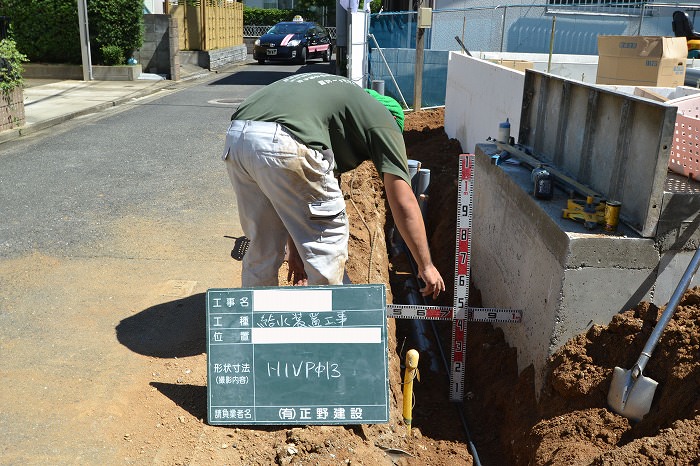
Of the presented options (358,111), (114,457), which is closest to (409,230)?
(358,111)

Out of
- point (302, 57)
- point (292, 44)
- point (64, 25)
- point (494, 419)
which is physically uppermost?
point (64, 25)

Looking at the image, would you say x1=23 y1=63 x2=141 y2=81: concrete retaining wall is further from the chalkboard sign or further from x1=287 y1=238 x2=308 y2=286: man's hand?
the chalkboard sign

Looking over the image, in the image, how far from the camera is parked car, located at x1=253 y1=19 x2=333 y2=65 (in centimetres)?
2853

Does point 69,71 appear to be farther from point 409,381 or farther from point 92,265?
point 409,381

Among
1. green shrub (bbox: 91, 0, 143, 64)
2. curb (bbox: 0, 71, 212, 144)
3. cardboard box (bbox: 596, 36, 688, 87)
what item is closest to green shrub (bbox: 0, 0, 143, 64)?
green shrub (bbox: 91, 0, 143, 64)

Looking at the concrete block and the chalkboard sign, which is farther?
the concrete block

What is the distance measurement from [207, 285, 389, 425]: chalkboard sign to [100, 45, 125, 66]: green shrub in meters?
18.2

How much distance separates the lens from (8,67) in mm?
11922

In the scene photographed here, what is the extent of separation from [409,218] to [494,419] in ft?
6.37

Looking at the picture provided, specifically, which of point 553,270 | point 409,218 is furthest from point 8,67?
point 553,270

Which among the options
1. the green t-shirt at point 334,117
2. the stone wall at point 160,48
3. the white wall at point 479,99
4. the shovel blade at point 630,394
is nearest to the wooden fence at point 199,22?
the stone wall at point 160,48

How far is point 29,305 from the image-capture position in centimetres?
502

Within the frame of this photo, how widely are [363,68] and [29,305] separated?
13430 millimetres

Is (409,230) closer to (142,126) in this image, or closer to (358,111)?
(358,111)
